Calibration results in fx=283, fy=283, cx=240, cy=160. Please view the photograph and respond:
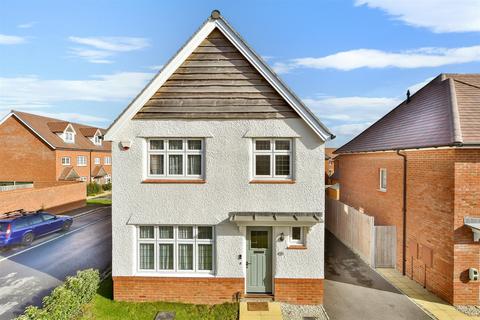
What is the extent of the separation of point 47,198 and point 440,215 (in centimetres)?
2795

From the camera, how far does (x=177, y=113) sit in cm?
988

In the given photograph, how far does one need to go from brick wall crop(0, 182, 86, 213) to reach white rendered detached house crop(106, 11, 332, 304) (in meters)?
16.8

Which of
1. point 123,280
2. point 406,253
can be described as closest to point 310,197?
point 406,253

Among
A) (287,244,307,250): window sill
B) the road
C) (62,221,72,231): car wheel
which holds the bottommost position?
the road

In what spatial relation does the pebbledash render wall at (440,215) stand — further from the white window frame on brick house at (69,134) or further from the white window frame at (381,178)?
the white window frame on brick house at (69,134)

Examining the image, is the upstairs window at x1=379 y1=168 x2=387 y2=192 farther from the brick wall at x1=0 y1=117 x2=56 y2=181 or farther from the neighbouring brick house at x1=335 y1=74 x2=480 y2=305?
the brick wall at x1=0 y1=117 x2=56 y2=181

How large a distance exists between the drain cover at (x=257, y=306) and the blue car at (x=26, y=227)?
14111 millimetres

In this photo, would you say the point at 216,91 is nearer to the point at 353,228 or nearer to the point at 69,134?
the point at 353,228

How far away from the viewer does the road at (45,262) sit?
1046cm

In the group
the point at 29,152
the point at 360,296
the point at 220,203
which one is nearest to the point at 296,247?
the point at 220,203

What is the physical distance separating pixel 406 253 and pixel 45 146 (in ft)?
119

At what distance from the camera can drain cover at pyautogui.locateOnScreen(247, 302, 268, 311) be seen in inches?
364

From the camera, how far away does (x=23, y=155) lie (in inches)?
1280

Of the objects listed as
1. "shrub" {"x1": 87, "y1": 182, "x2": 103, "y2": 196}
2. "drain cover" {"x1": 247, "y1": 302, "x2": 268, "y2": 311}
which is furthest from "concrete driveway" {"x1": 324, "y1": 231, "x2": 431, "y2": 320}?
"shrub" {"x1": 87, "y1": 182, "x2": 103, "y2": 196}
